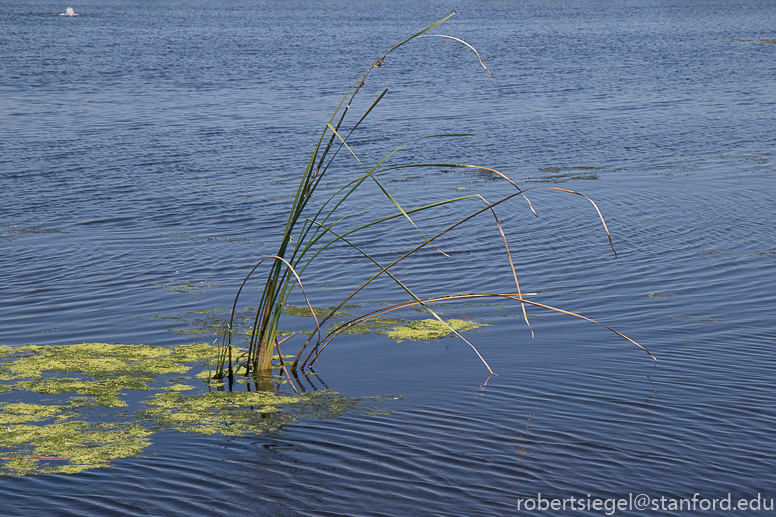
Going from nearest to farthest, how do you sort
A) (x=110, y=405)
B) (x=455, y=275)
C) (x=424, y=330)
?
1. (x=110, y=405)
2. (x=424, y=330)
3. (x=455, y=275)

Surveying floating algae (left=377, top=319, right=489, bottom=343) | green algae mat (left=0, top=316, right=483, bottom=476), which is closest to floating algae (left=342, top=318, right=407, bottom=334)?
floating algae (left=377, top=319, right=489, bottom=343)

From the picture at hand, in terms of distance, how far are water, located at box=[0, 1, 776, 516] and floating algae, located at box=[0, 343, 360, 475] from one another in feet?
0.60

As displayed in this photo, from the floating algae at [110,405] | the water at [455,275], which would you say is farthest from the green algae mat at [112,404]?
the water at [455,275]

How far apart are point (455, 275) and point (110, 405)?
13.3 ft

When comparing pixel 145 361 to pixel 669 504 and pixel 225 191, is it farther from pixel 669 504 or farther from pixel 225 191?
pixel 225 191

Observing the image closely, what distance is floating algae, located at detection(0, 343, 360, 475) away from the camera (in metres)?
4.23

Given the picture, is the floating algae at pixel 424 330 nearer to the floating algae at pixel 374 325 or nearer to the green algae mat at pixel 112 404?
the floating algae at pixel 374 325

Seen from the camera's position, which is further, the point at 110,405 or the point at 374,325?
the point at 374,325

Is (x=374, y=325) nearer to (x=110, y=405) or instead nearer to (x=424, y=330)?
(x=424, y=330)

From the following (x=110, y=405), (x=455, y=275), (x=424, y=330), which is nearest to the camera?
(x=110, y=405)

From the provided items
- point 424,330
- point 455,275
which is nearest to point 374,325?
point 424,330

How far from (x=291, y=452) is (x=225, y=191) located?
8.66 m

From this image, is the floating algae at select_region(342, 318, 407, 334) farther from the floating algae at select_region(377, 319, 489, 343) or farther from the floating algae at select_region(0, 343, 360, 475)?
the floating algae at select_region(0, 343, 360, 475)

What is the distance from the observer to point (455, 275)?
25.9ft
